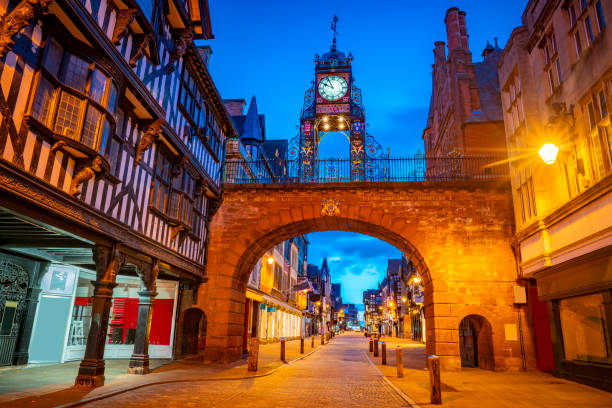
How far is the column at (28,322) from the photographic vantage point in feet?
38.2

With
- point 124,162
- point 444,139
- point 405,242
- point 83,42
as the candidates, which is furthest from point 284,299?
point 83,42

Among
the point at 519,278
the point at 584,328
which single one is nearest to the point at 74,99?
the point at 584,328

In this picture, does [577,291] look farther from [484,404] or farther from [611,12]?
[611,12]

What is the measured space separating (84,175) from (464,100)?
69.2 ft

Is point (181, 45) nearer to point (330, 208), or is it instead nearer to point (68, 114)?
point (68, 114)

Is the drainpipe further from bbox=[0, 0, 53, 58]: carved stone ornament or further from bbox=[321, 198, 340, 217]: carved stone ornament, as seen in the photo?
bbox=[0, 0, 53, 58]: carved stone ornament

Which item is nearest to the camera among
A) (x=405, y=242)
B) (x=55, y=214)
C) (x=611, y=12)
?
(x=55, y=214)

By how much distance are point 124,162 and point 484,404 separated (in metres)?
9.47

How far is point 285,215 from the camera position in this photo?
16203mm

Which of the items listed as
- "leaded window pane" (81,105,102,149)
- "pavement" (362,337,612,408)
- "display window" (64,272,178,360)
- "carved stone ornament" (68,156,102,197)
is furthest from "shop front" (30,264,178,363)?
"pavement" (362,337,612,408)

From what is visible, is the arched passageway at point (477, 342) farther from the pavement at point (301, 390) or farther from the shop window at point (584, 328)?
the shop window at point (584, 328)

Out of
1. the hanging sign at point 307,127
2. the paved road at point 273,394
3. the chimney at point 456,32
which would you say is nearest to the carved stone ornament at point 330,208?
the hanging sign at point 307,127

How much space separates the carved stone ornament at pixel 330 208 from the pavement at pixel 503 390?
602 cm

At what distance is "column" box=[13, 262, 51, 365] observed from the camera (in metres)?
Result: 11.7
